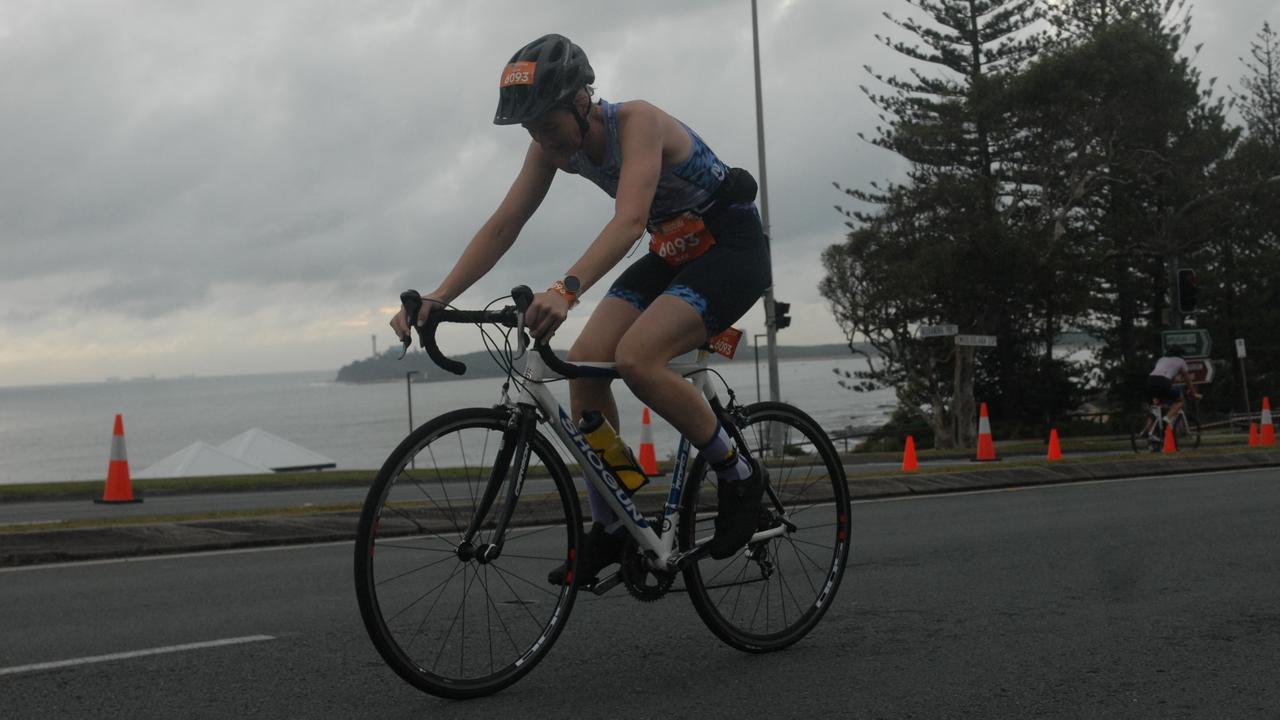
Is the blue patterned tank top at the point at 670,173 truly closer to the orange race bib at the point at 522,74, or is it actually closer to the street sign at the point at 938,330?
the orange race bib at the point at 522,74

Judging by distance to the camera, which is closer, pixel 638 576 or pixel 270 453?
pixel 638 576

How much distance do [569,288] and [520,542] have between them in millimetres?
1075

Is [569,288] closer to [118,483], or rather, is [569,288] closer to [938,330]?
[118,483]

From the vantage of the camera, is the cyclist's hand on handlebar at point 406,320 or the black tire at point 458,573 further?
the cyclist's hand on handlebar at point 406,320

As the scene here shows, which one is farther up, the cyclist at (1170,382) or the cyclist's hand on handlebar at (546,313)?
the cyclist at (1170,382)

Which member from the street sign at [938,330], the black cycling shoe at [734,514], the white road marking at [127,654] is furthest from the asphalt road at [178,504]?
the street sign at [938,330]

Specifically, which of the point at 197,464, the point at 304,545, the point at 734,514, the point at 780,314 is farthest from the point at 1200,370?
the point at 197,464

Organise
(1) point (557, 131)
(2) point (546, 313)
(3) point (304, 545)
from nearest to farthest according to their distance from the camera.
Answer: (2) point (546, 313)
(1) point (557, 131)
(3) point (304, 545)

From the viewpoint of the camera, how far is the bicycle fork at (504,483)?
12.1ft

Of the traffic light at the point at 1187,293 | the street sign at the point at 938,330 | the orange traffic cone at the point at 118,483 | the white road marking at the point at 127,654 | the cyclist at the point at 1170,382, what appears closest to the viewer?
the white road marking at the point at 127,654

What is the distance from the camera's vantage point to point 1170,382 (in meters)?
21.3

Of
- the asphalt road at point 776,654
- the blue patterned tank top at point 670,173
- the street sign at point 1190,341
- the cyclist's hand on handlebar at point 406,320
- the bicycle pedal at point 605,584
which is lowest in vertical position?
the asphalt road at point 776,654

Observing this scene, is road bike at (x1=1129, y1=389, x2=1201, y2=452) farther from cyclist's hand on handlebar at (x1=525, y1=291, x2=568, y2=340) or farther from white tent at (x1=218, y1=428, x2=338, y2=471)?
white tent at (x1=218, y1=428, x2=338, y2=471)

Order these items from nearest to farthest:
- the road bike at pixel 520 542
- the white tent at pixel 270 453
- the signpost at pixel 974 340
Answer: the road bike at pixel 520 542 < the signpost at pixel 974 340 < the white tent at pixel 270 453
